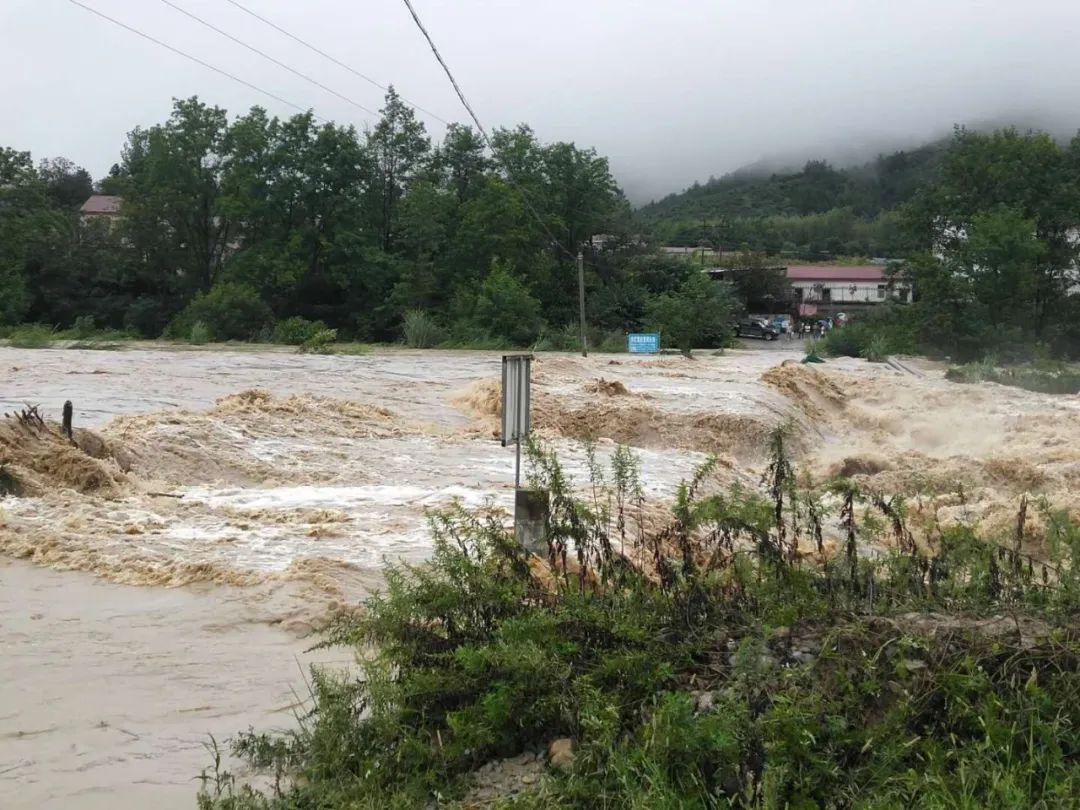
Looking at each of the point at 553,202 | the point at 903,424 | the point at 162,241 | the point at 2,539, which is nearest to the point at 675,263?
the point at 553,202

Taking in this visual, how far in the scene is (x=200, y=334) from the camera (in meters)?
46.8

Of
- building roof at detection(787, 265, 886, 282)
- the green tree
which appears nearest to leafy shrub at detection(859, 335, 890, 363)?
the green tree

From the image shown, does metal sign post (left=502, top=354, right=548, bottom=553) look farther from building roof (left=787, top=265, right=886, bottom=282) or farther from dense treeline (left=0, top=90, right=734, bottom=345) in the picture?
building roof (left=787, top=265, right=886, bottom=282)

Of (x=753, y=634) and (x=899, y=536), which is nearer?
(x=753, y=634)

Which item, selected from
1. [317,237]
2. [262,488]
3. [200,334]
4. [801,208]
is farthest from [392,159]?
[801,208]

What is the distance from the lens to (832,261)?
96062mm

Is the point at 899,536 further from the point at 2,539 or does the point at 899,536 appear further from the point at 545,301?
the point at 545,301

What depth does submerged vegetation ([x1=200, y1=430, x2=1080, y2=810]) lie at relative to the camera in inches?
159

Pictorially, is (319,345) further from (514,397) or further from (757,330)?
(514,397)

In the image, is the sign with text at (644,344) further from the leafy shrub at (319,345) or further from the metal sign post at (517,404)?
the metal sign post at (517,404)

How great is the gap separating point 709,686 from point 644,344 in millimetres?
39559

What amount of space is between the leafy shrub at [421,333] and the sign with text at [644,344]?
28.8 ft

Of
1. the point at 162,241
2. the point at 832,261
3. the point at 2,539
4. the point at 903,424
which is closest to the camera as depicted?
the point at 2,539

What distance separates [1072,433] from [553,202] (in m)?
43.0
